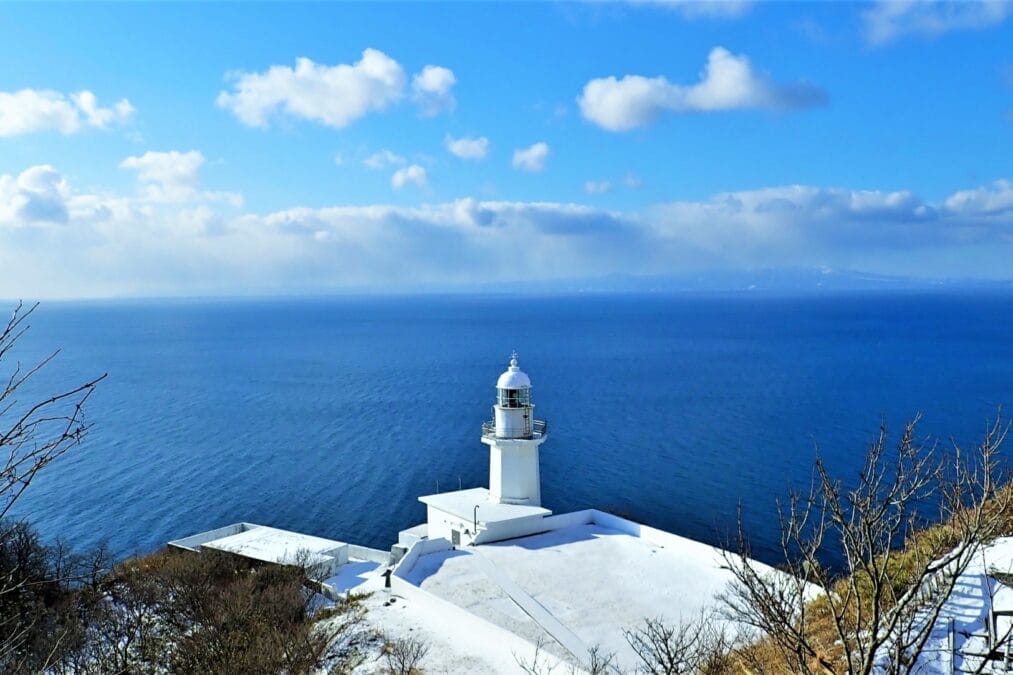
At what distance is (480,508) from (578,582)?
6022 millimetres

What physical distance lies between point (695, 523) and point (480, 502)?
14.6m

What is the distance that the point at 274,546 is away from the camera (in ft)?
86.7

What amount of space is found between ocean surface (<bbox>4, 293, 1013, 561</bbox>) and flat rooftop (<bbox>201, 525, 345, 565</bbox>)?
6110 millimetres

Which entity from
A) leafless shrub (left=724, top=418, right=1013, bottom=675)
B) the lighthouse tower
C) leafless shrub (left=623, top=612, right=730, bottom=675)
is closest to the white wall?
the lighthouse tower

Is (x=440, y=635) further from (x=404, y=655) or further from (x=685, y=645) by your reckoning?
(x=685, y=645)

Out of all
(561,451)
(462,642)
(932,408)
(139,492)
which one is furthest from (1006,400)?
(139,492)

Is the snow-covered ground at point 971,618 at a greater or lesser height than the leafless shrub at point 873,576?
lesser

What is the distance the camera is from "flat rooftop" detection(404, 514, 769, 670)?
53.8ft

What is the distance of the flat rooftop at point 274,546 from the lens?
2416 cm

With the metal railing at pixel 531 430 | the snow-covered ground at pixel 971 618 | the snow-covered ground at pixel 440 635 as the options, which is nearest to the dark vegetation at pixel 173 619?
the snow-covered ground at pixel 440 635

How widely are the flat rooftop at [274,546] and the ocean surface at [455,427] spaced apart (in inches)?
241

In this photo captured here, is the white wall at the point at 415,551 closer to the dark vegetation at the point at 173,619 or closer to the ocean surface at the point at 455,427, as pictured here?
the dark vegetation at the point at 173,619

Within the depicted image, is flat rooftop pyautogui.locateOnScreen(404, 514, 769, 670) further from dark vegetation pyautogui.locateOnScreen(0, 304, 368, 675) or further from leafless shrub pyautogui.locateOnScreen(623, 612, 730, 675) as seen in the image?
dark vegetation pyautogui.locateOnScreen(0, 304, 368, 675)

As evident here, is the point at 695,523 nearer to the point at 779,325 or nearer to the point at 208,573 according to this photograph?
the point at 208,573
